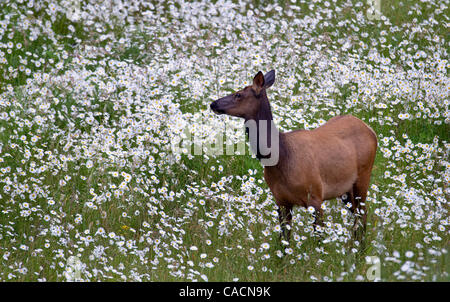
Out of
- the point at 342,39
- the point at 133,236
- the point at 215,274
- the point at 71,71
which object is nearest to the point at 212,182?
the point at 133,236

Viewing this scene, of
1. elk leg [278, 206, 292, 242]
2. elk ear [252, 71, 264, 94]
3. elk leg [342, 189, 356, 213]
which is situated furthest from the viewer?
elk leg [342, 189, 356, 213]

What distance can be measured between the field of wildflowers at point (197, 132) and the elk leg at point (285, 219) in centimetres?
9

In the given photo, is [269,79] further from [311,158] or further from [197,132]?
[197,132]

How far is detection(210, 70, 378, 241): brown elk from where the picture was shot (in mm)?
6328

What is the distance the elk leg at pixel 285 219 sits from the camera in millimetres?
6504

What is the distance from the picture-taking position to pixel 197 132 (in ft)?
26.8

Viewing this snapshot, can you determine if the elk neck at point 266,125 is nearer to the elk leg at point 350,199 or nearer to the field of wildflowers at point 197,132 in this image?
the field of wildflowers at point 197,132

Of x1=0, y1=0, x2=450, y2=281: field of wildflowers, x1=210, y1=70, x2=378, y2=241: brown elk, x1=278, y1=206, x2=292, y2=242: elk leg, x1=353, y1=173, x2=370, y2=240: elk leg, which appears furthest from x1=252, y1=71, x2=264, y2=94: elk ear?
x1=353, y1=173, x2=370, y2=240: elk leg

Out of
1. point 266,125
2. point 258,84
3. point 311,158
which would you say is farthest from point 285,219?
point 258,84

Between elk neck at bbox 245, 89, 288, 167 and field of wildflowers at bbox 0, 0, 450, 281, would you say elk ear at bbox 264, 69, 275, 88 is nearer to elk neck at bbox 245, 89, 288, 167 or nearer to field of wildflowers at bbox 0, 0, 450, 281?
elk neck at bbox 245, 89, 288, 167

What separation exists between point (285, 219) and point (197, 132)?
2028 millimetres

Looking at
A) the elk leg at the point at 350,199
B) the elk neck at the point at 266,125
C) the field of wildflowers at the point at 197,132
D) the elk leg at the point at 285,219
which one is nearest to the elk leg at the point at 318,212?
the field of wildflowers at the point at 197,132

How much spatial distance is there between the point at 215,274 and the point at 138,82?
367 cm

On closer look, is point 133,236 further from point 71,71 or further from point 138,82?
point 71,71
